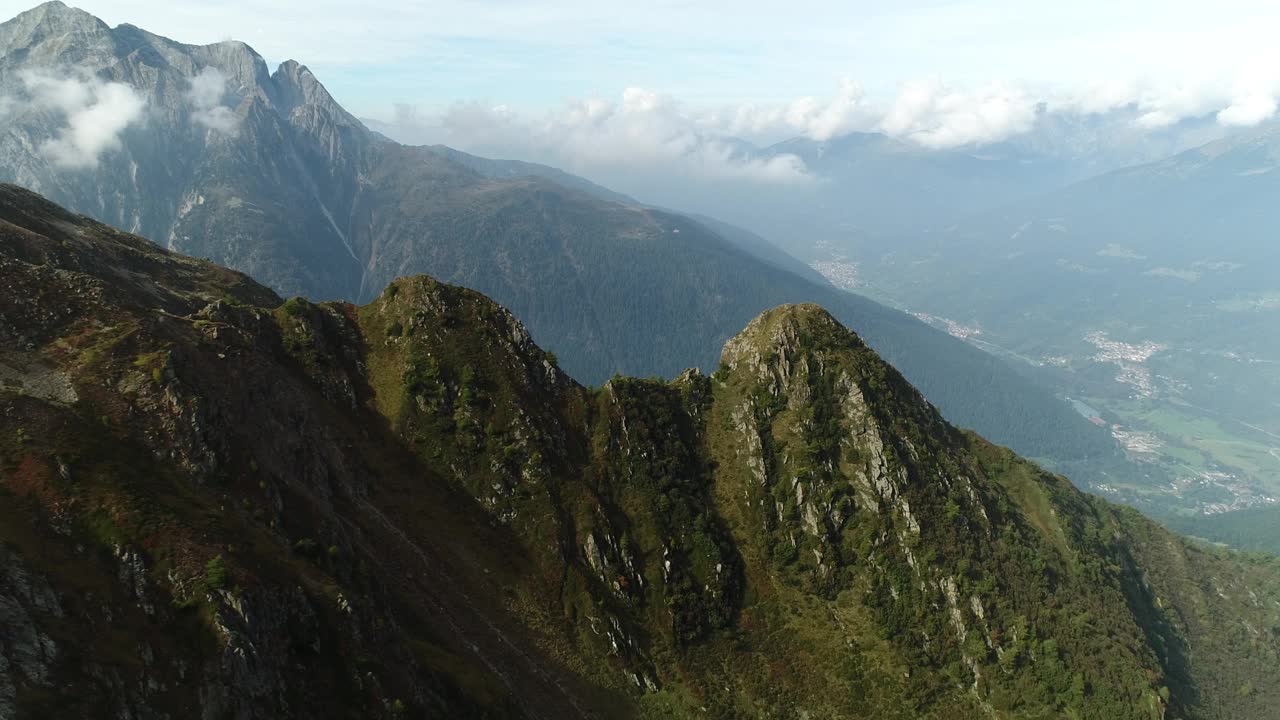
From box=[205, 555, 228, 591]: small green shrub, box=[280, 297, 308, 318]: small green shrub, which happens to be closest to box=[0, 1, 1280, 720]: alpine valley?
box=[205, 555, 228, 591]: small green shrub

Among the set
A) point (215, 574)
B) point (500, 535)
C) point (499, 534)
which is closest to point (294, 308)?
point (499, 534)

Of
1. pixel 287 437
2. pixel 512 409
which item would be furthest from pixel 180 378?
pixel 512 409

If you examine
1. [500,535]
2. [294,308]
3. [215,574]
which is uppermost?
[294,308]

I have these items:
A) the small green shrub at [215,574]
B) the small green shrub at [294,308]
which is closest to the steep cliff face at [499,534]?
the small green shrub at [215,574]

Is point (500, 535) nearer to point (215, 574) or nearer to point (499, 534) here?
point (499, 534)

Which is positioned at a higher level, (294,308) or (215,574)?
(294,308)

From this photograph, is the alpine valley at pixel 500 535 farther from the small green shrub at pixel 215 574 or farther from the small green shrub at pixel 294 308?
the small green shrub at pixel 294 308

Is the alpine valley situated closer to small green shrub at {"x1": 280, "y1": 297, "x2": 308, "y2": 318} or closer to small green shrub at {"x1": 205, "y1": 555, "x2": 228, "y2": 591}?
small green shrub at {"x1": 205, "y1": 555, "x2": 228, "y2": 591}

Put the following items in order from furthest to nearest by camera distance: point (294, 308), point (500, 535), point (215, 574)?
1. point (294, 308)
2. point (500, 535)
3. point (215, 574)
